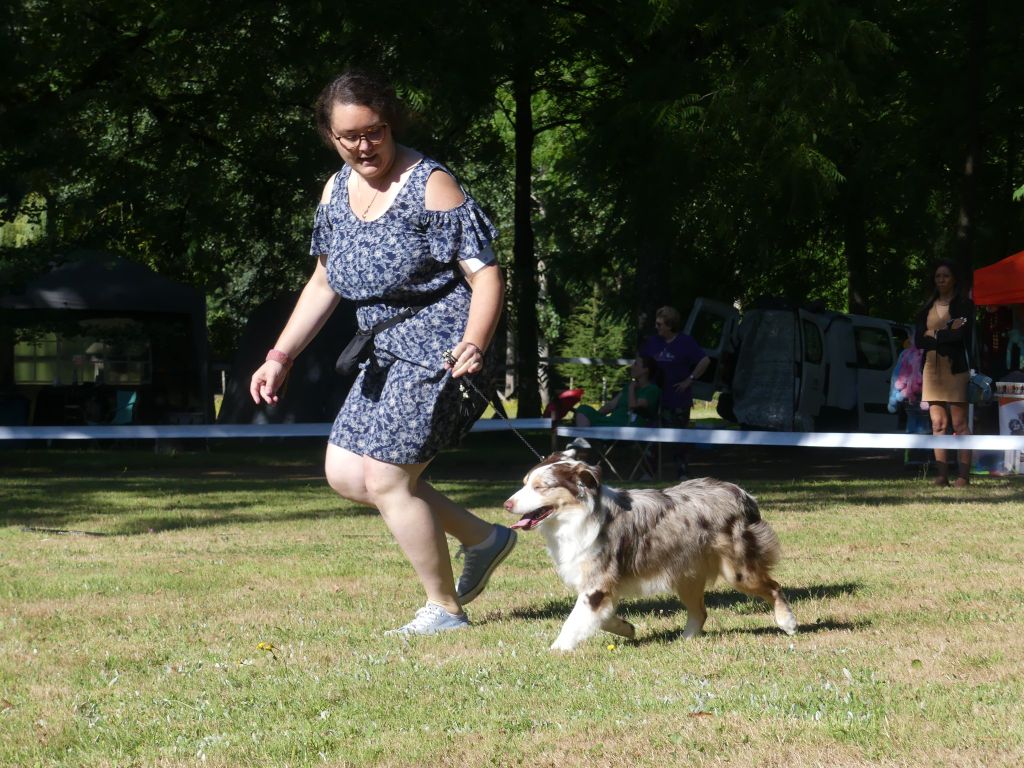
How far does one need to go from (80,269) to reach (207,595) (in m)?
14.1

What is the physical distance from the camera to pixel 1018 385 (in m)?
13.7

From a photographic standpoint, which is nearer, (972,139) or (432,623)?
(432,623)

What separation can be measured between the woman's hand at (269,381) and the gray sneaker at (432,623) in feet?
3.32

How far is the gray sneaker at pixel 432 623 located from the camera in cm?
551

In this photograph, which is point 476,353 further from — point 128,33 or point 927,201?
point 927,201

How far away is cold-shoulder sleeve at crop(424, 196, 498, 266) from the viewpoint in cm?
523

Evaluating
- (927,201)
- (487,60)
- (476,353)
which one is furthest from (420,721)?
(927,201)

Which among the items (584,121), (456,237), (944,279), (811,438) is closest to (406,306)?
(456,237)

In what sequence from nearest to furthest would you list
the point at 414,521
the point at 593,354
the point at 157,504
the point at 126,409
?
the point at 414,521
the point at 157,504
the point at 126,409
the point at 593,354

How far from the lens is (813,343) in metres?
20.1

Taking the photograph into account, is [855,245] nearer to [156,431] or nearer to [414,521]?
[156,431]

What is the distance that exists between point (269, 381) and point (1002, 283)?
11837 millimetres

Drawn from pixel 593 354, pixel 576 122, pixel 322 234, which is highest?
pixel 576 122

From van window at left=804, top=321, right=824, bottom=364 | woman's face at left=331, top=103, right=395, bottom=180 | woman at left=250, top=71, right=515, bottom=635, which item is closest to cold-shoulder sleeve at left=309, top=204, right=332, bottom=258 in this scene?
woman at left=250, top=71, right=515, bottom=635
